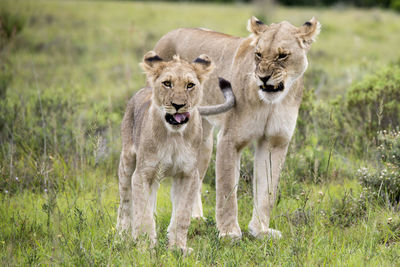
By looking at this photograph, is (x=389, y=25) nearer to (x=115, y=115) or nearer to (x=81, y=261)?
(x=115, y=115)

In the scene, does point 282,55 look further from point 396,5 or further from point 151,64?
point 396,5

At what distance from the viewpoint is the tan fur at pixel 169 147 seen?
3586 millimetres

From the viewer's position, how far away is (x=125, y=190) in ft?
13.6

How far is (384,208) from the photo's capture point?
4195mm

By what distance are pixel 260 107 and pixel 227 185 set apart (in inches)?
26.7

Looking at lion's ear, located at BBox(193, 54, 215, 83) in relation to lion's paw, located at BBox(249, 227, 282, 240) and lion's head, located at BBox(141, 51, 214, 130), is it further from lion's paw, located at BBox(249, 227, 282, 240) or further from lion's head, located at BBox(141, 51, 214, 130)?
lion's paw, located at BBox(249, 227, 282, 240)

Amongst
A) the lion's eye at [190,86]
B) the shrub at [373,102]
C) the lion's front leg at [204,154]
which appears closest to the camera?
the lion's eye at [190,86]

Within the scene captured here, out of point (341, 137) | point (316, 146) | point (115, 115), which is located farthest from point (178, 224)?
point (115, 115)

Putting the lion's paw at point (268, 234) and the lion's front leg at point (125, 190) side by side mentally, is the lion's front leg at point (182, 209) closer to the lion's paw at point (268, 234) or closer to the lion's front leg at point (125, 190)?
the lion's front leg at point (125, 190)

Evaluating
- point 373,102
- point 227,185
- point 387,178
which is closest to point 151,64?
point 227,185

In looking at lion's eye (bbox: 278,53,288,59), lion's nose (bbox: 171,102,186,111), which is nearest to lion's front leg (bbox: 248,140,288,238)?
lion's eye (bbox: 278,53,288,59)

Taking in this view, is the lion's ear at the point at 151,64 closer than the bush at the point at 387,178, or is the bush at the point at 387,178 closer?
the lion's ear at the point at 151,64

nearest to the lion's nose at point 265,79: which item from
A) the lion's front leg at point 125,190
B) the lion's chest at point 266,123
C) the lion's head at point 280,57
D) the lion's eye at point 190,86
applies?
the lion's head at point 280,57

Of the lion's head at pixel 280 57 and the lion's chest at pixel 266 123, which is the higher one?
the lion's head at pixel 280 57
